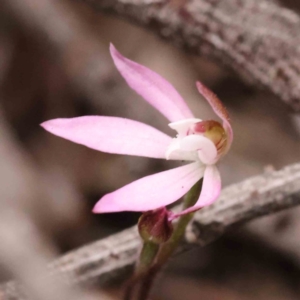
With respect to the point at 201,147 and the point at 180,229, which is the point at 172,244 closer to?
the point at 180,229

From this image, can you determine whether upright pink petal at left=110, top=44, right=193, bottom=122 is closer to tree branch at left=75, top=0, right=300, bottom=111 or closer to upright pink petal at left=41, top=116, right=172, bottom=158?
upright pink petal at left=41, top=116, right=172, bottom=158

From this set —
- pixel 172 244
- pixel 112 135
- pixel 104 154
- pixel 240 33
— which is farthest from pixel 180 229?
pixel 104 154

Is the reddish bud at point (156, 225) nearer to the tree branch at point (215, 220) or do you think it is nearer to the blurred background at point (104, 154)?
the tree branch at point (215, 220)

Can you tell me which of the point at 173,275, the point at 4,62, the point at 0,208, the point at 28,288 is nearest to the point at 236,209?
the point at 28,288

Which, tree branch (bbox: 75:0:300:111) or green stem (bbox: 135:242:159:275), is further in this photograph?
tree branch (bbox: 75:0:300:111)

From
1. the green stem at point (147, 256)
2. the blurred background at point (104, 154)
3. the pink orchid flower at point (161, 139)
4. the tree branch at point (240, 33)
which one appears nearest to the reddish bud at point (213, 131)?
the pink orchid flower at point (161, 139)

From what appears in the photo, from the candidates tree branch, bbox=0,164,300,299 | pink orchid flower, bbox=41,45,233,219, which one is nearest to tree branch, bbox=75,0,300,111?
tree branch, bbox=0,164,300,299
